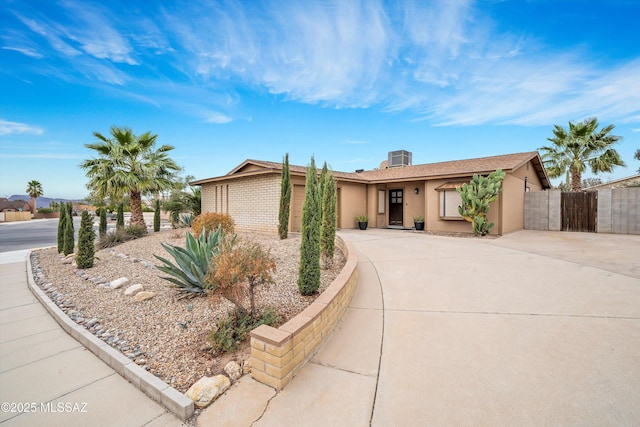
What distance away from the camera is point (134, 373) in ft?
8.41

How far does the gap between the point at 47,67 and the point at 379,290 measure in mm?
15265

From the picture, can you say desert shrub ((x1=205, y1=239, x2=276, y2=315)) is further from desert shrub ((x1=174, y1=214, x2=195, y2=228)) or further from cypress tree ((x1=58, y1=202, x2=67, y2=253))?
desert shrub ((x1=174, y1=214, x2=195, y2=228))

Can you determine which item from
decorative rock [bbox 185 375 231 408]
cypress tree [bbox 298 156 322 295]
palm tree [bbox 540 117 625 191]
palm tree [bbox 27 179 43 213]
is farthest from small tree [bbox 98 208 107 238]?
palm tree [bbox 27 179 43 213]

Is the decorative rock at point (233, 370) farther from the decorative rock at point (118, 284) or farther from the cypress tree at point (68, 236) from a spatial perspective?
the cypress tree at point (68, 236)

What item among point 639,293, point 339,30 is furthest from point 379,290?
point 339,30

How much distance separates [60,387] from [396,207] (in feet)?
48.6

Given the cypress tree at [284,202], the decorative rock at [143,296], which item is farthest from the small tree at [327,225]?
the cypress tree at [284,202]

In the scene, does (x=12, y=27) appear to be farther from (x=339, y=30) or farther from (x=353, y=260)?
(x=353, y=260)

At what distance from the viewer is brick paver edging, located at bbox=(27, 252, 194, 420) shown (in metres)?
2.12

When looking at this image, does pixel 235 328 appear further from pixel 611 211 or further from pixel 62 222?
pixel 611 211

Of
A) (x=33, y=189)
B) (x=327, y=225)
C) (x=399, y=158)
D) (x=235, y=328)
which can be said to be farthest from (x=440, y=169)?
(x=33, y=189)

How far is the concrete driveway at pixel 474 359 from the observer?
6.50 ft

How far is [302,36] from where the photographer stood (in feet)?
32.5

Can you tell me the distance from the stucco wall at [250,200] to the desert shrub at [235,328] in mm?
8419
